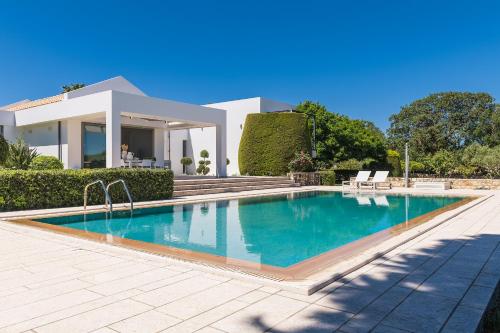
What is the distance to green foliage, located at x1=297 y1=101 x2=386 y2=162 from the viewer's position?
80.0ft

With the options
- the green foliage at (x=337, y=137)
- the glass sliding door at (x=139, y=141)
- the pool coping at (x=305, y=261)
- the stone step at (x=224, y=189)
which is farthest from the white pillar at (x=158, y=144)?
the pool coping at (x=305, y=261)

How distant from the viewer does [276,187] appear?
19.4 metres

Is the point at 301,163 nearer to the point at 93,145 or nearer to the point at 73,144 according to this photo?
the point at 93,145

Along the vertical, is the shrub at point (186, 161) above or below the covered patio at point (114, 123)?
below

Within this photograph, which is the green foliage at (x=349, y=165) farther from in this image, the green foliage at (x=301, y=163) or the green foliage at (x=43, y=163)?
the green foliage at (x=43, y=163)

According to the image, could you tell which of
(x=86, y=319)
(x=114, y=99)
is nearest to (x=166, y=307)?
(x=86, y=319)

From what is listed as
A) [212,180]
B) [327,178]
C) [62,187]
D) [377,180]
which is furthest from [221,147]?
[62,187]

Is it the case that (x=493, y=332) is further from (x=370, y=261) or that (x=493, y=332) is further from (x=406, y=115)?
(x=406, y=115)

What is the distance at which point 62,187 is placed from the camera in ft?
34.4

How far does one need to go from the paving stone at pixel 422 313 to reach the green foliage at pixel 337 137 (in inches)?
835

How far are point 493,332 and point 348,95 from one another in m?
33.0

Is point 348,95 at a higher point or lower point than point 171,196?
higher

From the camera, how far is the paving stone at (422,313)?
2670 millimetres

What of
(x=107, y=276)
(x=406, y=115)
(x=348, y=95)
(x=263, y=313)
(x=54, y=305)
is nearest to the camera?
(x=263, y=313)
